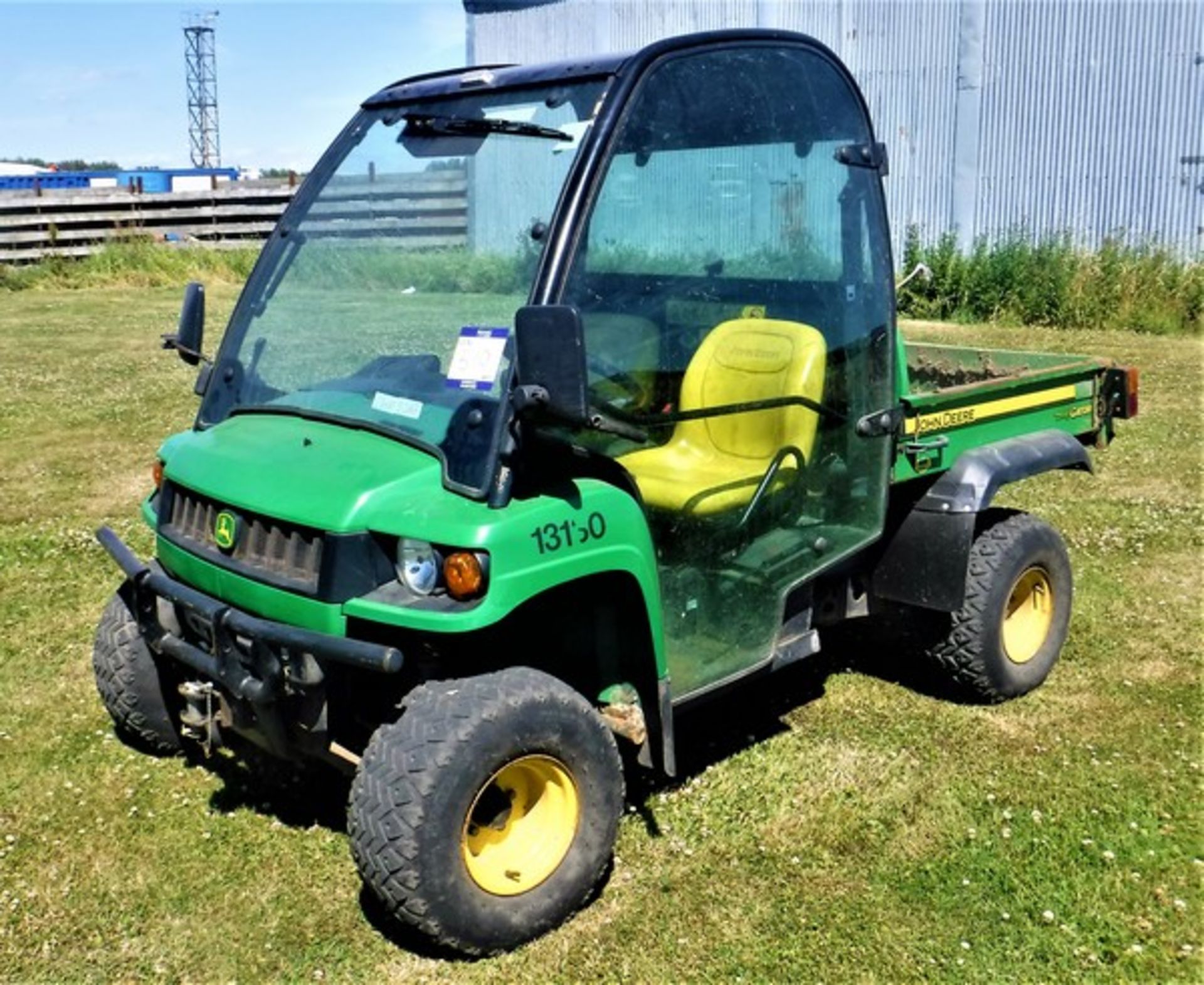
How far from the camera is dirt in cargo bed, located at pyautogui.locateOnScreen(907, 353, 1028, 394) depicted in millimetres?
5461

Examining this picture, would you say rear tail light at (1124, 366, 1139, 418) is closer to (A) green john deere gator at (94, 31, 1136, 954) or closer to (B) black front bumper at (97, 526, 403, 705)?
(A) green john deere gator at (94, 31, 1136, 954)

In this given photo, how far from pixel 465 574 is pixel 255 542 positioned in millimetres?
652

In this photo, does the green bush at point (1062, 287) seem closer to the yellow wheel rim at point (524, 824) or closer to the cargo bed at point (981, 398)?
the cargo bed at point (981, 398)

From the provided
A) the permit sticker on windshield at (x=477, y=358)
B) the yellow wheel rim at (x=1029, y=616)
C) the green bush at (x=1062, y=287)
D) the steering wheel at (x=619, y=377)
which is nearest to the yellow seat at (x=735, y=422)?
the steering wheel at (x=619, y=377)

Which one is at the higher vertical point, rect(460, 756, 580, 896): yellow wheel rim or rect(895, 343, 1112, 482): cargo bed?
rect(895, 343, 1112, 482): cargo bed

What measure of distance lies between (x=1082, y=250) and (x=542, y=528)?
42.3 ft

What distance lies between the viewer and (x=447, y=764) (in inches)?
119

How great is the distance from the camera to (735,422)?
377 cm

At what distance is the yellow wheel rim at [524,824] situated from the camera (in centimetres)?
329

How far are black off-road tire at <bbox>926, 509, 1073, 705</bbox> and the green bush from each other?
990cm

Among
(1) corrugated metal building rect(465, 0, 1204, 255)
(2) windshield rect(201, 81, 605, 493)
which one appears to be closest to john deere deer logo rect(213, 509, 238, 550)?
(2) windshield rect(201, 81, 605, 493)

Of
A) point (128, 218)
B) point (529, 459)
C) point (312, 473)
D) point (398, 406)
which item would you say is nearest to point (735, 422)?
point (529, 459)

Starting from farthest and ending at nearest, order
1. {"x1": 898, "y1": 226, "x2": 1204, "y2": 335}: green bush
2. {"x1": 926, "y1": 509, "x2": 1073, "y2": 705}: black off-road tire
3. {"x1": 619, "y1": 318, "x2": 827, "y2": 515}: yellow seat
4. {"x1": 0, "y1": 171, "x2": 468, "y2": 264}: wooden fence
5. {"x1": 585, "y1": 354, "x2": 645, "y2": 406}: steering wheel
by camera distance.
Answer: {"x1": 0, "y1": 171, "x2": 468, "y2": 264}: wooden fence, {"x1": 898, "y1": 226, "x2": 1204, "y2": 335}: green bush, {"x1": 926, "y1": 509, "x2": 1073, "y2": 705}: black off-road tire, {"x1": 619, "y1": 318, "x2": 827, "y2": 515}: yellow seat, {"x1": 585, "y1": 354, "x2": 645, "y2": 406}: steering wheel

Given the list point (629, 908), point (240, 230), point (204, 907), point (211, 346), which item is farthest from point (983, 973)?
point (240, 230)
